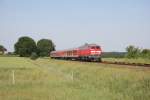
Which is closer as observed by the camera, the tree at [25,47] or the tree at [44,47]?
the tree at [25,47]

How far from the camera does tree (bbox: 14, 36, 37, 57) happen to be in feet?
600

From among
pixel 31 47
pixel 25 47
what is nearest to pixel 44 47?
pixel 31 47

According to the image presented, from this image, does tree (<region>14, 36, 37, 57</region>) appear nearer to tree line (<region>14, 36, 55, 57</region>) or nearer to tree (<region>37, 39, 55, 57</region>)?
tree line (<region>14, 36, 55, 57</region>)

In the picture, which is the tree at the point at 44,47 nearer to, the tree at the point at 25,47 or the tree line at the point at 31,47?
the tree line at the point at 31,47

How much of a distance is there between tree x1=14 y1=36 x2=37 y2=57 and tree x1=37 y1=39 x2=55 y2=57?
2989 millimetres

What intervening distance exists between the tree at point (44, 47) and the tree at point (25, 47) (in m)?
2.99

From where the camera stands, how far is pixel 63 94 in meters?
19.5

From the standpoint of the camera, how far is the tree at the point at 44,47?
18861cm

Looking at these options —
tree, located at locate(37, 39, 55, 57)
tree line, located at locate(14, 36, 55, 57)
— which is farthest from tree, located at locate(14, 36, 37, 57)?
tree, located at locate(37, 39, 55, 57)

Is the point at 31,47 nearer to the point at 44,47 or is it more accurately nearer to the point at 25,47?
Answer: the point at 25,47

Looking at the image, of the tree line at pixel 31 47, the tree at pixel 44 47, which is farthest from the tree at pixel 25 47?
the tree at pixel 44 47

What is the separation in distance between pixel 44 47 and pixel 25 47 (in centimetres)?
1181

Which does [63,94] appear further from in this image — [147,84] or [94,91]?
[147,84]

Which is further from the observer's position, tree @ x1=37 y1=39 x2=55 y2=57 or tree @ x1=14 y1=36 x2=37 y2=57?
tree @ x1=37 y1=39 x2=55 y2=57
